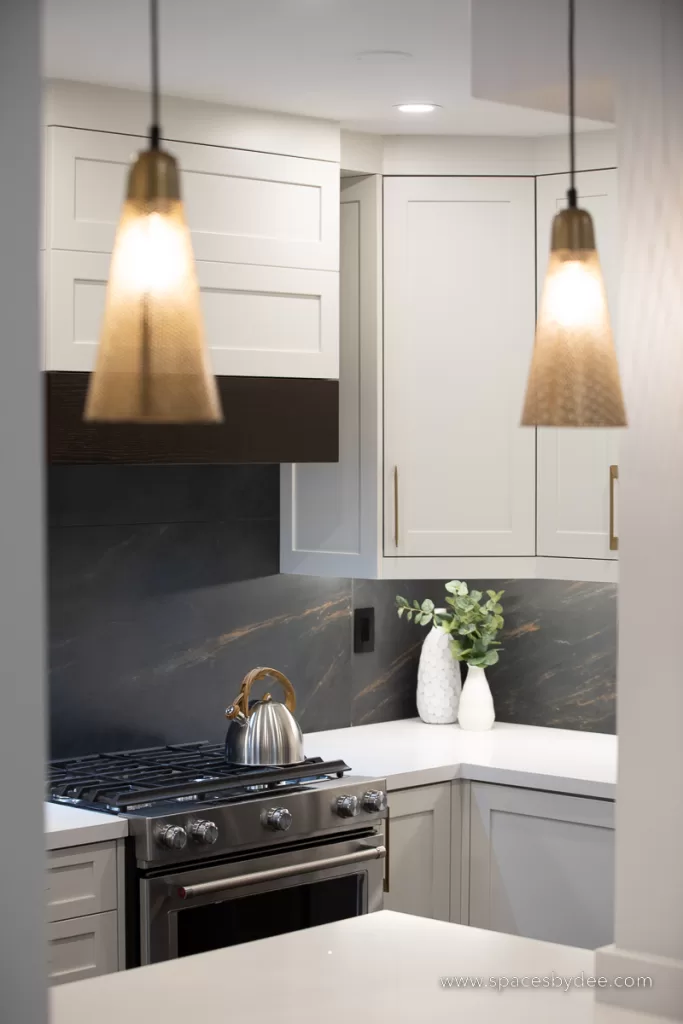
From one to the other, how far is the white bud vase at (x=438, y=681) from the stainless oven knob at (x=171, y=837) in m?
1.37

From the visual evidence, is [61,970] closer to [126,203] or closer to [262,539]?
[262,539]

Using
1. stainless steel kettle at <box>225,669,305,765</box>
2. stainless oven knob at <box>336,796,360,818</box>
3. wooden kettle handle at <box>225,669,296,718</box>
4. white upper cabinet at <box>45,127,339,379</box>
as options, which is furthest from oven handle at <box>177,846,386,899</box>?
white upper cabinet at <box>45,127,339,379</box>

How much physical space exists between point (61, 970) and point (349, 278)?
195cm

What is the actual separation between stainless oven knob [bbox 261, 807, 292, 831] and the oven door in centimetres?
8

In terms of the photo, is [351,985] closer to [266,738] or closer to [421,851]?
[266,738]

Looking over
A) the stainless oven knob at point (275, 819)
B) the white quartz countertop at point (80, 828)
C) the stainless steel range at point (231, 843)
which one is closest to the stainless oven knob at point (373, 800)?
the stainless steel range at point (231, 843)

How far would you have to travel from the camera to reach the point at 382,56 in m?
2.94

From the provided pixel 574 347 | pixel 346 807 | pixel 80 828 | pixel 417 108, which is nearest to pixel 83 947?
pixel 80 828

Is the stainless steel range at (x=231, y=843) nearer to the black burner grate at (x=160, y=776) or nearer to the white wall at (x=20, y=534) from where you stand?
the black burner grate at (x=160, y=776)

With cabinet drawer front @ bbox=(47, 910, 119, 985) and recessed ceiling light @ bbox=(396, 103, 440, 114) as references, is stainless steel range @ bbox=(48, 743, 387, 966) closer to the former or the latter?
cabinet drawer front @ bbox=(47, 910, 119, 985)

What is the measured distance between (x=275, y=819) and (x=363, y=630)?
1168 mm

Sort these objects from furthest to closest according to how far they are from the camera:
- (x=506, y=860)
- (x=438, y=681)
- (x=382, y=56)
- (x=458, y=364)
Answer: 1. (x=438, y=681)
2. (x=458, y=364)
3. (x=506, y=860)
4. (x=382, y=56)

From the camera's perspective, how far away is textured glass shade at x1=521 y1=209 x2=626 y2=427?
145 centimetres

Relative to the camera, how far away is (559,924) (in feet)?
11.1
